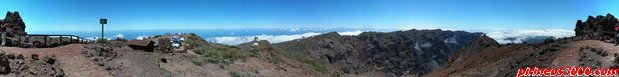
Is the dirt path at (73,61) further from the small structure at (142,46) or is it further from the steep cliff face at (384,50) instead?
the steep cliff face at (384,50)

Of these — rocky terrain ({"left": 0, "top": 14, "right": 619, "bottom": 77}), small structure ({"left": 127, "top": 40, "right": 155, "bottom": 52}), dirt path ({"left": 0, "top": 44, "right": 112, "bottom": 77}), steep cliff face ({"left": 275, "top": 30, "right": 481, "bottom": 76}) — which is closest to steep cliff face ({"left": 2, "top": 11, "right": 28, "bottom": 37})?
rocky terrain ({"left": 0, "top": 14, "right": 619, "bottom": 77})

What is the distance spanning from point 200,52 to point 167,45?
1.94 metres

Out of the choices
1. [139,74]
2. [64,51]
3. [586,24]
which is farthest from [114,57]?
[586,24]

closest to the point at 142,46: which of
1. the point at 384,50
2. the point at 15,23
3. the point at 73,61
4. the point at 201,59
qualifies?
the point at 201,59

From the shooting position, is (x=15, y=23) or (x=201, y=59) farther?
(x=15, y=23)

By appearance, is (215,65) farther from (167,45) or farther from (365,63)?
(365,63)

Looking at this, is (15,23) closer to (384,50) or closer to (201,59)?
(201,59)

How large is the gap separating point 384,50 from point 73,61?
84216 millimetres

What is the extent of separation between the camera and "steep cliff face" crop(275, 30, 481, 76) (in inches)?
3076

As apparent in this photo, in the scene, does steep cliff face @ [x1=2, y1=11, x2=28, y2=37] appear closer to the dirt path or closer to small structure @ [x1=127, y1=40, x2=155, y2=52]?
small structure @ [x1=127, y1=40, x2=155, y2=52]

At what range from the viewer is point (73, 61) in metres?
18.2

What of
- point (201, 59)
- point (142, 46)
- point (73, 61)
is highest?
point (142, 46)

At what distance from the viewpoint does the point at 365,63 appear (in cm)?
8638

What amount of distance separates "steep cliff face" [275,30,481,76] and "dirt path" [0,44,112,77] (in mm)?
45041
